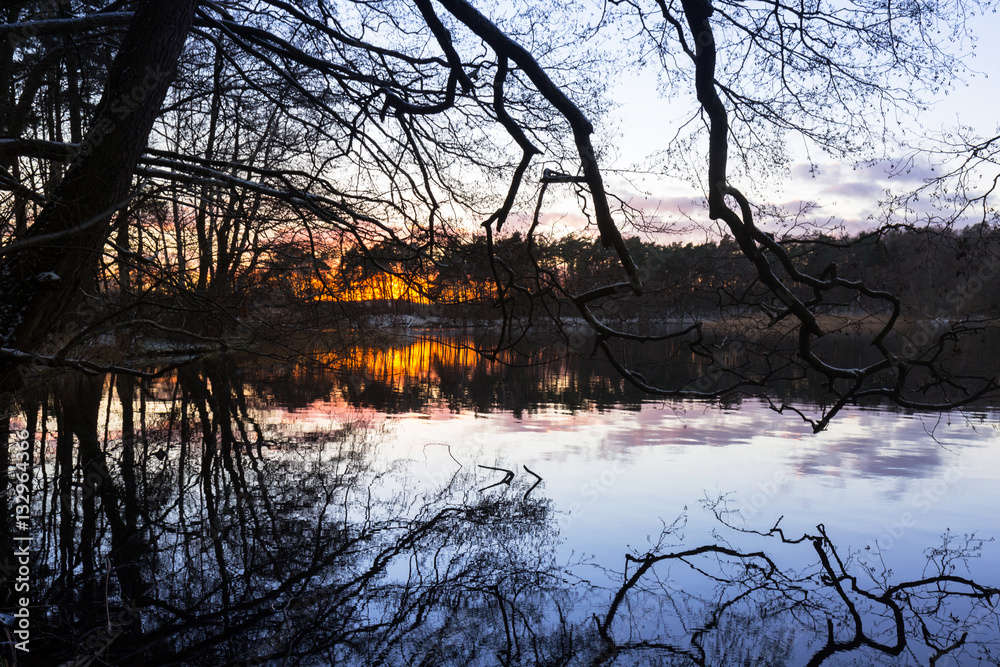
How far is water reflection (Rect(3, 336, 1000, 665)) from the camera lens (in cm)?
473

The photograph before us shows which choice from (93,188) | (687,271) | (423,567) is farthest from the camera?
(687,271)

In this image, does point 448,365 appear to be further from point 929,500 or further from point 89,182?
point 89,182

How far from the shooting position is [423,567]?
19.9 feet

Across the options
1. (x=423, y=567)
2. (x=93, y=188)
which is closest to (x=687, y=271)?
(x=423, y=567)

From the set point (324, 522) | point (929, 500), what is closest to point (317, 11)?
point (324, 522)

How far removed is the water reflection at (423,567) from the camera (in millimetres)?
4727

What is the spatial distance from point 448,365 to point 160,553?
68.1ft

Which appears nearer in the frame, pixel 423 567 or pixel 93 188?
pixel 93 188

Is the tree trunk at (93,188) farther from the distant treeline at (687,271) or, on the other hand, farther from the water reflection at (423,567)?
the distant treeline at (687,271)

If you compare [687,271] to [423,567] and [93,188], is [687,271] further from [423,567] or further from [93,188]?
[93,188]

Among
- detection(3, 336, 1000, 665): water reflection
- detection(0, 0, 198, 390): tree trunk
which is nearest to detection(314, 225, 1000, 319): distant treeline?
detection(0, 0, 198, 390): tree trunk

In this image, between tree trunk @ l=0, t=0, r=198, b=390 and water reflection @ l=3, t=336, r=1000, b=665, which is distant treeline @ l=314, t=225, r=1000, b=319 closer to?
tree trunk @ l=0, t=0, r=198, b=390

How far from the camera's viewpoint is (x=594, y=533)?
→ 7.12m

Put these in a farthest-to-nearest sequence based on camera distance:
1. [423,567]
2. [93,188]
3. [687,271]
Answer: [687,271], [423,567], [93,188]
